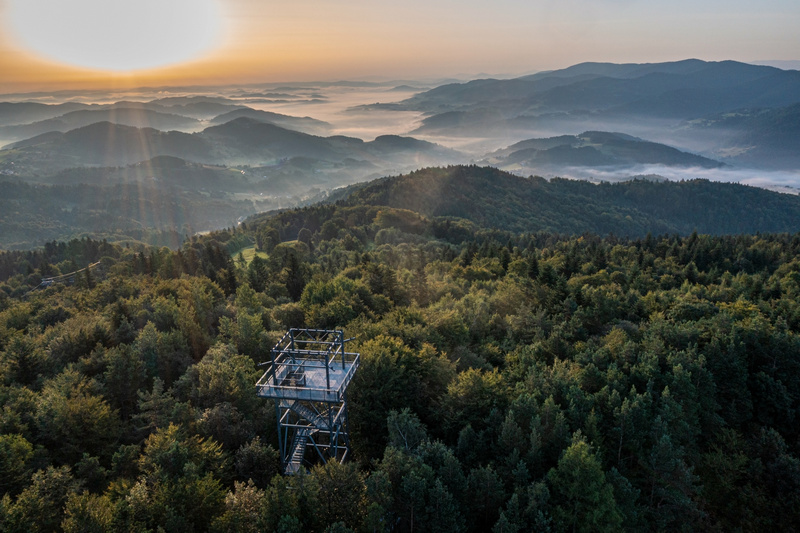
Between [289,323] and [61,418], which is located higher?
[61,418]

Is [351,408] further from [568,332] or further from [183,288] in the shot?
[183,288]

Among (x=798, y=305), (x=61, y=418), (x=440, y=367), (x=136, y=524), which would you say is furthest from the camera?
(x=798, y=305)

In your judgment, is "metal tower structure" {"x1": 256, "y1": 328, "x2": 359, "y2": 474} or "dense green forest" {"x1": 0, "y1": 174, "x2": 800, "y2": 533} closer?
"dense green forest" {"x1": 0, "y1": 174, "x2": 800, "y2": 533}

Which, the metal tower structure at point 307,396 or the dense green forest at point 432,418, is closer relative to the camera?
the dense green forest at point 432,418

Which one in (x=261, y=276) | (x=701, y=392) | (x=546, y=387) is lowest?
(x=261, y=276)

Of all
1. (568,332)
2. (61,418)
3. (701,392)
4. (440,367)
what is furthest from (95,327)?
(701,392)

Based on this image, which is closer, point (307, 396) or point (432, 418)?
point (307, 396)

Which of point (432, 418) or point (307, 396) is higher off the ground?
point (307, 396)

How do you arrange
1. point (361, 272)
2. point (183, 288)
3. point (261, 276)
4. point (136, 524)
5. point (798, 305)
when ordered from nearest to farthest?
point (136, 524) < point (798, 305) < point (183, 288) < point (361, 272) < point (261, 276)
